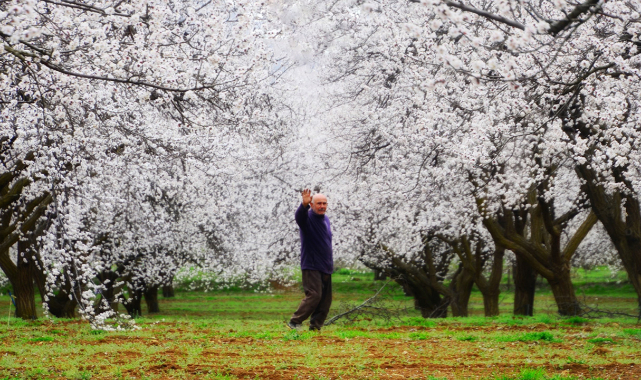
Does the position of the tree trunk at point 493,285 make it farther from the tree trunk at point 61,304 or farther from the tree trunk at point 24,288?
the tree trunk at point 24,288

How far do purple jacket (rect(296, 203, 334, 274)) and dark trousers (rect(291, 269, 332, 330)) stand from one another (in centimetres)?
11

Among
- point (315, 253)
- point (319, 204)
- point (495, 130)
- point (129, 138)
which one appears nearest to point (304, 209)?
point (319, 204)

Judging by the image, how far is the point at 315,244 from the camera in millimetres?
9094

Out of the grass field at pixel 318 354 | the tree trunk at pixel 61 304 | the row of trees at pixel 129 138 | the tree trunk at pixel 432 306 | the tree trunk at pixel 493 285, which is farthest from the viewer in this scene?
the tree trunk at pixel 432 306

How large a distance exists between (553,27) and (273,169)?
1700 centimetres

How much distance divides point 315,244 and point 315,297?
2.38ft

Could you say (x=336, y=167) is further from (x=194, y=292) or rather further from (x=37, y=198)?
(x=194, y=292)

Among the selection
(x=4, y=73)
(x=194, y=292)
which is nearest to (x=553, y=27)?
(x=4, y=73)

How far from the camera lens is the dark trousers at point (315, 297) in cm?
901

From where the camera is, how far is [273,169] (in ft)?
71.2

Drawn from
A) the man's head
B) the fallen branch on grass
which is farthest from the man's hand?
the fallen branch on grass

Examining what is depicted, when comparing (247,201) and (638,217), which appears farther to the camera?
(247,201)

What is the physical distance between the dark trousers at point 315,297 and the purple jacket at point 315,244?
109mm

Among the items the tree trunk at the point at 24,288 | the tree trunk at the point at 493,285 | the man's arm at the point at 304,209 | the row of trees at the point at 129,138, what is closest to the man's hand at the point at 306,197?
the man's arm at the point at 304,209
